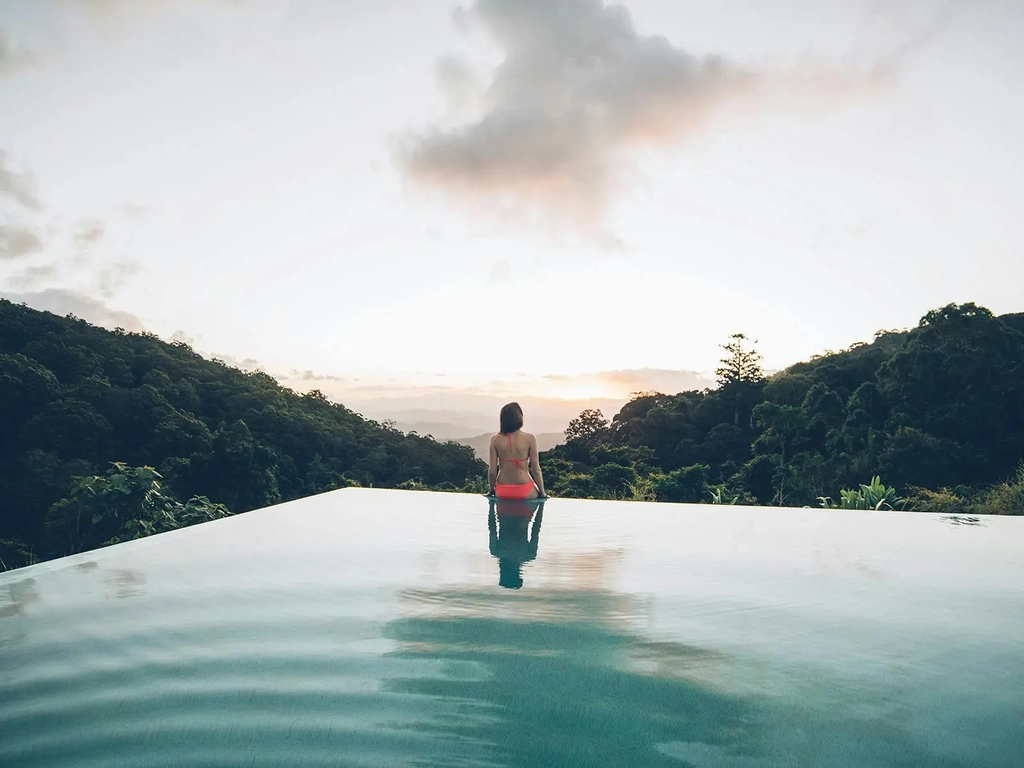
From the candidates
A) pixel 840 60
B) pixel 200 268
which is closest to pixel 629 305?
pixel 840 60

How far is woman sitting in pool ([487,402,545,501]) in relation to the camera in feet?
15.8

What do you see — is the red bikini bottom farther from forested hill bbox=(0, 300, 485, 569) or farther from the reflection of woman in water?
forested hill bbox=(0, 300, 485, 569)

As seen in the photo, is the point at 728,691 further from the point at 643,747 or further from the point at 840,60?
the point at 840,60

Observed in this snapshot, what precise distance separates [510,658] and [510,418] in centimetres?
311

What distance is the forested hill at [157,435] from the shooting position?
61.4 ft

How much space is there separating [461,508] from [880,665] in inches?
161

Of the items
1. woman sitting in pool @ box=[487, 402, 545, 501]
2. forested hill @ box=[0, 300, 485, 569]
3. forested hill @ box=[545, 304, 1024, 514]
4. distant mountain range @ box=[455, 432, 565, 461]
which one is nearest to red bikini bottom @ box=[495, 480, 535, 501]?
woman sitting in pool @ box=[487, 402, 545, 501]

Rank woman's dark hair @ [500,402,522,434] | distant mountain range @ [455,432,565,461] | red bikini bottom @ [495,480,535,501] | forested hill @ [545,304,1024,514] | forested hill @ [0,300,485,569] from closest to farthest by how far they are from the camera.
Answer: woman's dark hair @ [500,402,522,434]
red bikini bottom @ [495,480,535,501]
forested hill @ [545,304,1024,514]
forested hill @ [0,300,485,569]
distant mountain range @ [455,432,565,461]

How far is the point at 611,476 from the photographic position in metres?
19.9

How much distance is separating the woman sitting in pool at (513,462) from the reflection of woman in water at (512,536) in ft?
0.41

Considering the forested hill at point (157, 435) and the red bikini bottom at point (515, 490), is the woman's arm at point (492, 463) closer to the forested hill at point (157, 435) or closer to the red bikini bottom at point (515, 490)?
the red bikini bottom at point (515, 490)

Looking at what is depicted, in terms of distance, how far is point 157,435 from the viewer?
20.5 metres

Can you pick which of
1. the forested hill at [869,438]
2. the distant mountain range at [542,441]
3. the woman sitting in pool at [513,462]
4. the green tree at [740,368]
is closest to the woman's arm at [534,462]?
the woman sitting in pool at [513,462]

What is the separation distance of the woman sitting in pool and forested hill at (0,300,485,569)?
14792 mm
